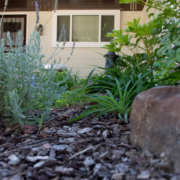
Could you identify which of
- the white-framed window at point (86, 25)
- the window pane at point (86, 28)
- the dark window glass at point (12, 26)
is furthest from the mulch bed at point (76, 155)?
the dark window glass at point (12, 26)

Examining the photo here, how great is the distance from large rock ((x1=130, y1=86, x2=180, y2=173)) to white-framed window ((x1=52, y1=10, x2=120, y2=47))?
552cm

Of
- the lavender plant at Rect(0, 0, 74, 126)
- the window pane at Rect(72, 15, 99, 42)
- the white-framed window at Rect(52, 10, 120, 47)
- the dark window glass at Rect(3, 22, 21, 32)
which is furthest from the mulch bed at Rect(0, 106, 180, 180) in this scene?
the dark window glass at Rect(3, 22, 21, 32)

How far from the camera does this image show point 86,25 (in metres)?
6.59

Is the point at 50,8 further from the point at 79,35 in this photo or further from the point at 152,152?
the point at 152,152

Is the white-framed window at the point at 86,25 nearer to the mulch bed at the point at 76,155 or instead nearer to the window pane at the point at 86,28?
the window pane at the point at 86,28

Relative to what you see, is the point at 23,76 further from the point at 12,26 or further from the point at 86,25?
the point at 12,26

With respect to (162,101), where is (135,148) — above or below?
below

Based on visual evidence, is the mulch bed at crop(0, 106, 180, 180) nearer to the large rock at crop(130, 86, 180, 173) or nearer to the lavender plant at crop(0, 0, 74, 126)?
the large rock at crop(130, 86, 180, 173)

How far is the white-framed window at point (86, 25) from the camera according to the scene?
6426mm

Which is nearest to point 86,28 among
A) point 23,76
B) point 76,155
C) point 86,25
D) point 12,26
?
point 86,25

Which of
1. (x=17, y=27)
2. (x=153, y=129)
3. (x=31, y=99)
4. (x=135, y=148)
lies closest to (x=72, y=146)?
(x=135, y=148)

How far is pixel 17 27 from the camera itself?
22.1ft

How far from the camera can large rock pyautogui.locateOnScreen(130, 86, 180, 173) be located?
884mm

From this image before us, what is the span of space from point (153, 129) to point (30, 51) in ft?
3.46
